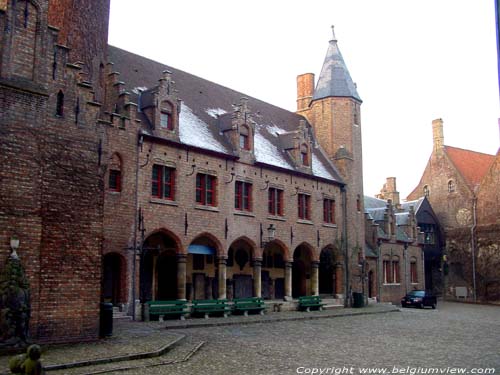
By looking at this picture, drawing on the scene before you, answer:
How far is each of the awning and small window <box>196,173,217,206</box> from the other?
205 cm

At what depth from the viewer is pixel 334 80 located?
1494 inches

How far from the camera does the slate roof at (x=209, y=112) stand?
27.4 meters

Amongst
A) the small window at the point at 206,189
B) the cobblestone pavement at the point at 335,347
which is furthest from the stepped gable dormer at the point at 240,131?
the cobblestone pavement at the point at 335,347

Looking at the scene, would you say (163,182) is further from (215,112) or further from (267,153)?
(267,153)

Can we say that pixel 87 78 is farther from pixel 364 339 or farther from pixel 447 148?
pixel 447 148

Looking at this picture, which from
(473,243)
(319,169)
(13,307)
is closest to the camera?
(13,307)

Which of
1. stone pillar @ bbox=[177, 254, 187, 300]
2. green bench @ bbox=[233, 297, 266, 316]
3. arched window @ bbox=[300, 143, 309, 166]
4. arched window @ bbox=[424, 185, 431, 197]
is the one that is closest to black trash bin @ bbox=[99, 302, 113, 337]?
stone pillar @ bbox=[177, 254, 187, 300]

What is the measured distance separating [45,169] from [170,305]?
1038cm

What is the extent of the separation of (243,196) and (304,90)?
15044 mm

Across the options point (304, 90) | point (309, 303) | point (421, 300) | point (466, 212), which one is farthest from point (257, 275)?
point (466, 212)

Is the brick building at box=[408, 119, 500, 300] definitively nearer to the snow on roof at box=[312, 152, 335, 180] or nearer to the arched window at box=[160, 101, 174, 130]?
the snow on roof at box=[312, 152, 335, 180]

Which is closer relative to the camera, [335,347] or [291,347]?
[291,347]

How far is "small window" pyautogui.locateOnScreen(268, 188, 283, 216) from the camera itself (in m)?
30.8

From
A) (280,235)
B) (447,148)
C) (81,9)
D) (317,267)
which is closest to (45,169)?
(81,9)
